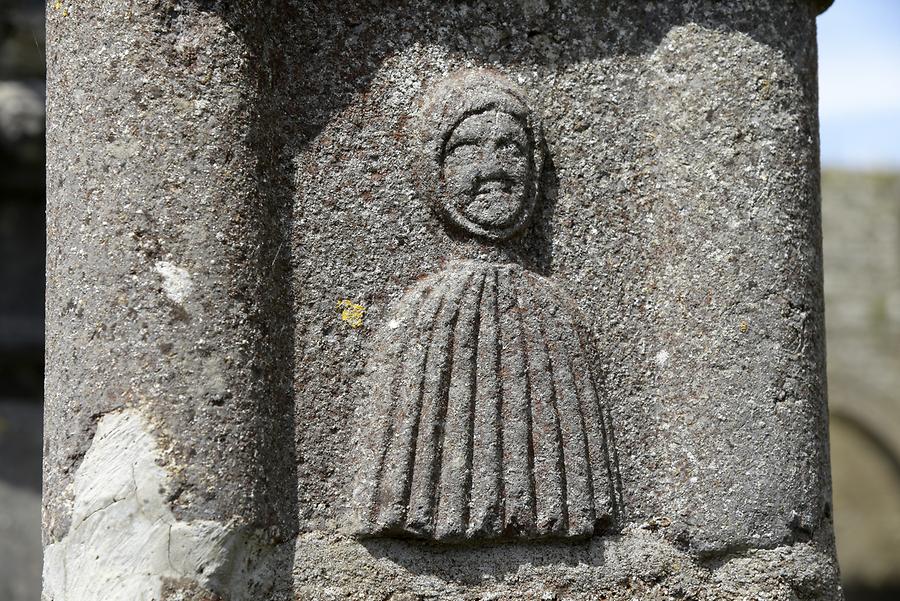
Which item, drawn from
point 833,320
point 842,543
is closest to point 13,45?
point 833,320

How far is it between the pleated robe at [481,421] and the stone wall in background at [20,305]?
2137 mm

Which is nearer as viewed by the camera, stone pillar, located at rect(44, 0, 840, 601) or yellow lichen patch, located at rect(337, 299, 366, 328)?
stone pillar, located at rect(44, 0, 840, 601)

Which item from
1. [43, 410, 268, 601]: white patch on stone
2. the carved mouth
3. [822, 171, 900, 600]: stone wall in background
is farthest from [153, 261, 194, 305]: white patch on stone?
[822, 171, 900, 600]: stone wall in background

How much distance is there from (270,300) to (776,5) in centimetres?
82

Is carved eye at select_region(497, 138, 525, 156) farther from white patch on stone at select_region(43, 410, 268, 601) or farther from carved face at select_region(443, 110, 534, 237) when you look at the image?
white patch on stone at select_region(43, 410, 268, 601)

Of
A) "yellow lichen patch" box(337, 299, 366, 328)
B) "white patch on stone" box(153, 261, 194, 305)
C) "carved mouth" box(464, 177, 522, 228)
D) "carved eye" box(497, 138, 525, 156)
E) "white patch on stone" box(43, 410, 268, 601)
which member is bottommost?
"white patch on stone" box(43, 410, 268, 601)

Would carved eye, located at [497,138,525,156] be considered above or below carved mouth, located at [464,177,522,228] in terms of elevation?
above

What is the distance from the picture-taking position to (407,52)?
150 cm

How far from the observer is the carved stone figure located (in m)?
1.42

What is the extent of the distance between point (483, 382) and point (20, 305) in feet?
8.65

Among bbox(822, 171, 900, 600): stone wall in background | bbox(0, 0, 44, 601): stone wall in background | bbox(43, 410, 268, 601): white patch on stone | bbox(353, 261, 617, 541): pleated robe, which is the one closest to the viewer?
bbox(43, 410, 268, 601): white patch on stone

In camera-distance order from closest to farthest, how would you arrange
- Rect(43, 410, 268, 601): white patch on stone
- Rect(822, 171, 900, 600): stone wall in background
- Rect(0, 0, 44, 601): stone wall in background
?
1. Rect(43, 410, 268, 601): white patch on stone
2. Rect(0, 0, 44, 601): stone wall in background
3. Rect(822, 171, 900, 600): stone wall in background

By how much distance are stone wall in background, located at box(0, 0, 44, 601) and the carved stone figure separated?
2.07 metres

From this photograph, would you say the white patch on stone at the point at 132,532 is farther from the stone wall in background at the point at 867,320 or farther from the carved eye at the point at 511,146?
the stone wall in background at the point at 867,320
